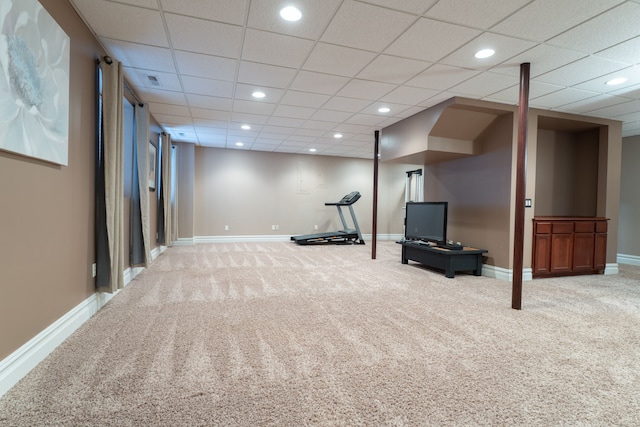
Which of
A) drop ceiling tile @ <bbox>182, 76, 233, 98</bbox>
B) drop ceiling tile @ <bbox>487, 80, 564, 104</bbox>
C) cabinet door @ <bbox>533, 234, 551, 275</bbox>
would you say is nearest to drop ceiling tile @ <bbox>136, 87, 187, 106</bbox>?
drop ceiling tile @ <bbox>182, 76, 233, 98</bbox>

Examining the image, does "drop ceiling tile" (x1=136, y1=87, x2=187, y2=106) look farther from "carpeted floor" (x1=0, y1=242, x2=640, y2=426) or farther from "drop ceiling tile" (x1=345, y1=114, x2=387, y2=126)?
"drop ceiling tile" (x1=345, y1=114, x2=387, y2=126)

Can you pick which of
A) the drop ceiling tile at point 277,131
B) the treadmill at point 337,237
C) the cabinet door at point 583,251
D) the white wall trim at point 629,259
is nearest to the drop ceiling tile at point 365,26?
the drop ceiling tile at point 277,131

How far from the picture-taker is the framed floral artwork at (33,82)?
157 cm

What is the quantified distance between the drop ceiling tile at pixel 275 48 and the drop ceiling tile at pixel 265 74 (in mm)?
113

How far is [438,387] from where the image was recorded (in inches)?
68.7

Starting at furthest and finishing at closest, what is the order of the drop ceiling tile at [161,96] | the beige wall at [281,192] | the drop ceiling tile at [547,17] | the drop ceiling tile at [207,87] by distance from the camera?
the beige wall at [281,192]
the drop ceiling tile at [161,96]
the drop ceiling tile at [207,87]
the drop ceiling tile at [547,17]

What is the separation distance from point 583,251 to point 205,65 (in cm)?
616

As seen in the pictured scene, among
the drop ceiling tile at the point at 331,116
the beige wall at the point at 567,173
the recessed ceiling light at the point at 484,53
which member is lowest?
the beige wall at the point at 567,173

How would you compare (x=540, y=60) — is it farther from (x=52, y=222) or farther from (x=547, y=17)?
(x=52, y=222)

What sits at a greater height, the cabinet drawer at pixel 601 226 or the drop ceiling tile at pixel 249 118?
the drop ceiling tile at pixel 249 118

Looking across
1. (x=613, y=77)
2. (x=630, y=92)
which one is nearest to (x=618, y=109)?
(x=630, y=92)

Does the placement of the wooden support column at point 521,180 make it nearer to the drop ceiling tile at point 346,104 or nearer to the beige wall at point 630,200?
the drop ceiling tile at point 346,104

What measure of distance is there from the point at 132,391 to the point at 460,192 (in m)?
5.28

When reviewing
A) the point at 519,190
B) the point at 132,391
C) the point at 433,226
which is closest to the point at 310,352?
the point at 132,391
